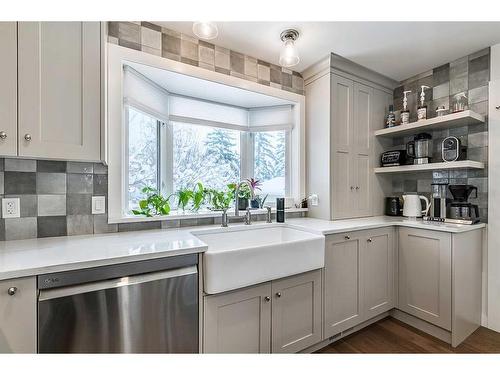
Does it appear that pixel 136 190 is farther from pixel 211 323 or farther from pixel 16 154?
pixel 211 323

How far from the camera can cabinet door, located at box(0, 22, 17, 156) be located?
1.06 m

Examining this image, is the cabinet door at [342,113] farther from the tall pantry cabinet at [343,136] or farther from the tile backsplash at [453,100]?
the tile backsplash at [453,100]

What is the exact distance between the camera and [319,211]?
2328 millimetres

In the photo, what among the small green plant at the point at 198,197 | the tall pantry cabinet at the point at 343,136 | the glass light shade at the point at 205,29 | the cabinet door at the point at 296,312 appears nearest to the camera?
the glass light shade at the point at 205,29

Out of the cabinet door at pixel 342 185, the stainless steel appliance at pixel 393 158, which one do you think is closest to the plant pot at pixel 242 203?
the cabinet door at pixel 342 185

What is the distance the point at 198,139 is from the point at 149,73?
0.69 m

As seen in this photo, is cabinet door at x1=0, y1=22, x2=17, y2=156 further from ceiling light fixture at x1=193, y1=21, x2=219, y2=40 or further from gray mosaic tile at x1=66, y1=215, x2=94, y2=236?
ceiling light fixture at x1=193, y1=21, x2=219, y2=40

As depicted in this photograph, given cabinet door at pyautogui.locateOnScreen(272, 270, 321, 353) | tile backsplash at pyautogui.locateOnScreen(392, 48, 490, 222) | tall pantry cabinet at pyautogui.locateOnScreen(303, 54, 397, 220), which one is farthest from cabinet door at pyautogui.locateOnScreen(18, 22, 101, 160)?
tile backsplash at pyautogui.locateOnScreen(392, 48, 490, 222)

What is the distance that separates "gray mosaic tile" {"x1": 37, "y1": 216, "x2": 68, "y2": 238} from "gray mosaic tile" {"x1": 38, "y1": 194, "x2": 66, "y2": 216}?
0.03 metres

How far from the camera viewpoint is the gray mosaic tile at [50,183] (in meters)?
1.41

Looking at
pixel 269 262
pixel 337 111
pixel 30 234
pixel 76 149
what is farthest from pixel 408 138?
Answer: pixel 30 234

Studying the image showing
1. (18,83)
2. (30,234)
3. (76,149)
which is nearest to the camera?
(18,83)

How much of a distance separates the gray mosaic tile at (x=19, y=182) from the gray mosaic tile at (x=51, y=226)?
178 mm

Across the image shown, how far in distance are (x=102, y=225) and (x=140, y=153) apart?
2.13 feet
